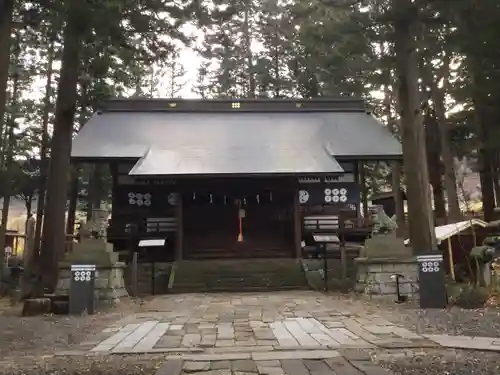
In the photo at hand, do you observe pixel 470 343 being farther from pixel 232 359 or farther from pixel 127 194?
pixel 127 194

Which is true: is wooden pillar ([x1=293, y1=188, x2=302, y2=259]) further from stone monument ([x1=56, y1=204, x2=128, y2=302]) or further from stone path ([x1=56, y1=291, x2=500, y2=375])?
stone monument ([x1=56, y1=204, x2=128, y2=302])

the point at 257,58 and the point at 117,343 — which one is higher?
the point at 257,58

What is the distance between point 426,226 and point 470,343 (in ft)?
15.0

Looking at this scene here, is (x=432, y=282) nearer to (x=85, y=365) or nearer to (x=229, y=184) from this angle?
(x=85, y=365)

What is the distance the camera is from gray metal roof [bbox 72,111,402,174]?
1469 centimetres

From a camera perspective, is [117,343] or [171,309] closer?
[117,343]

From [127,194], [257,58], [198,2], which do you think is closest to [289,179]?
[127,194]

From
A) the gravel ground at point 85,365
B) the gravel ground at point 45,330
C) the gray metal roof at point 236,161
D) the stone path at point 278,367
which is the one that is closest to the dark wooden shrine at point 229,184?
the gray metal roof at point 236,161

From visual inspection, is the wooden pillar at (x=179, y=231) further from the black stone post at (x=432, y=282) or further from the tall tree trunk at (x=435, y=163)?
the tall tree trunk at (x=435, y=163)

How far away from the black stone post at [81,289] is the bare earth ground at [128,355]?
0.31 metres

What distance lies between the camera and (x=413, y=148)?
9.72 m

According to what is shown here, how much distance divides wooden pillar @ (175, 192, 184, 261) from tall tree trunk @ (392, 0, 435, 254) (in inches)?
270

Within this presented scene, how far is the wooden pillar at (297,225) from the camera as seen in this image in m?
14.3

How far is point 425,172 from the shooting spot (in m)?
9.71
